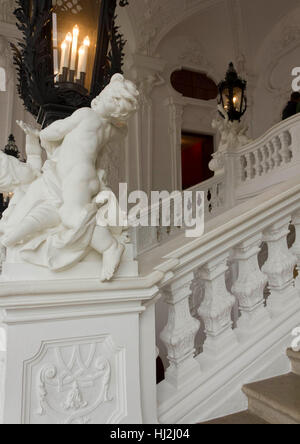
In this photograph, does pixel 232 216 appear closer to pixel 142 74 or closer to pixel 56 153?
pixel 56 153

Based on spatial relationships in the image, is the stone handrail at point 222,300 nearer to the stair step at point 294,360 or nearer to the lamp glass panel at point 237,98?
the stair step at point 294,360

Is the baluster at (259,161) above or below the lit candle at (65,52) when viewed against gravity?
above

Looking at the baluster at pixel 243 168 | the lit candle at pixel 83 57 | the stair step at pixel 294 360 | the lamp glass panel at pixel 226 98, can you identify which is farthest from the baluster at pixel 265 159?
the lit candle at pixel 83 57

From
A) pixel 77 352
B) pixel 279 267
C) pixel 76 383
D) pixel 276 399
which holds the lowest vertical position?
pixel 276 399

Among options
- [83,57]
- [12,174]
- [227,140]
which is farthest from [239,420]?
[227,140]

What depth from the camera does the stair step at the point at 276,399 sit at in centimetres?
140

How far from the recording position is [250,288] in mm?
1748

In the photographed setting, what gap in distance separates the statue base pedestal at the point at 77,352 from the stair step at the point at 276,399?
18.1 inches

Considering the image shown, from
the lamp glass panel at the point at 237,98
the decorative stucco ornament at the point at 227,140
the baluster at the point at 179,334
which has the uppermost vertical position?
the lamp glass panel at the point at 237,98

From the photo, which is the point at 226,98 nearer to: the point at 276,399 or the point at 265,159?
the point at 265,159

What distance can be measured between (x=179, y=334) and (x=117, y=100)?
1006 millimetres

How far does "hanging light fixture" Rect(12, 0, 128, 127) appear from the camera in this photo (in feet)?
4.33

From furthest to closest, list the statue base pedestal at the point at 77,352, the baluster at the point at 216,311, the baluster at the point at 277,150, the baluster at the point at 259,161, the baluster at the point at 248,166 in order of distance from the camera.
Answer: the baluster at the point at 248,166
the baluster at the point at 259,161
the baluster at the point at 277,150
the baluster at the point at 216,311
the statue base pedestal at the point at 77,352

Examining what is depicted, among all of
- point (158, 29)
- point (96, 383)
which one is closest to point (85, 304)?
point (96, 383)
